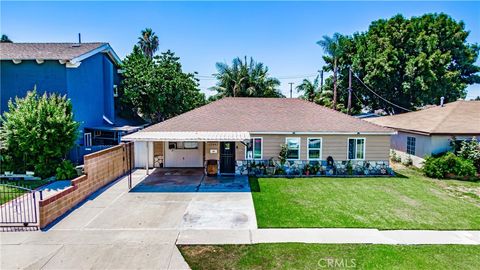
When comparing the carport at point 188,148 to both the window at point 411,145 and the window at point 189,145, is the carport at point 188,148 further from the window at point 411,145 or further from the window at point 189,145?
the window at point 411,145

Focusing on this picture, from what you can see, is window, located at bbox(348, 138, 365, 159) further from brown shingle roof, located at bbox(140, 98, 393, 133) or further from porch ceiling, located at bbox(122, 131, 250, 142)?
porch ceiling, located at bbox(122, 131, 250, 142)

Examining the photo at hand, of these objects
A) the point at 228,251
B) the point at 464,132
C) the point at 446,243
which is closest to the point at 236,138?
the point at 228,251

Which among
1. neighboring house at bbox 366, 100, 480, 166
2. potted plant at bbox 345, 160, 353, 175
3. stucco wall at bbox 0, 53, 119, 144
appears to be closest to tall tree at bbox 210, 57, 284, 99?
neighboring house at bbox 366, 100, 480, 166

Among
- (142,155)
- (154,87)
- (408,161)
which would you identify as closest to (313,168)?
(408,161)

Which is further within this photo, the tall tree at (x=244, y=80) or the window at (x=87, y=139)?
the tall tree at (x=244, y=80)

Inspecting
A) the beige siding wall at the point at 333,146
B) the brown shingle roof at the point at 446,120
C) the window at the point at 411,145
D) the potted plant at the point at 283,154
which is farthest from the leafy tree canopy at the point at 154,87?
the window at the point at 411,145
